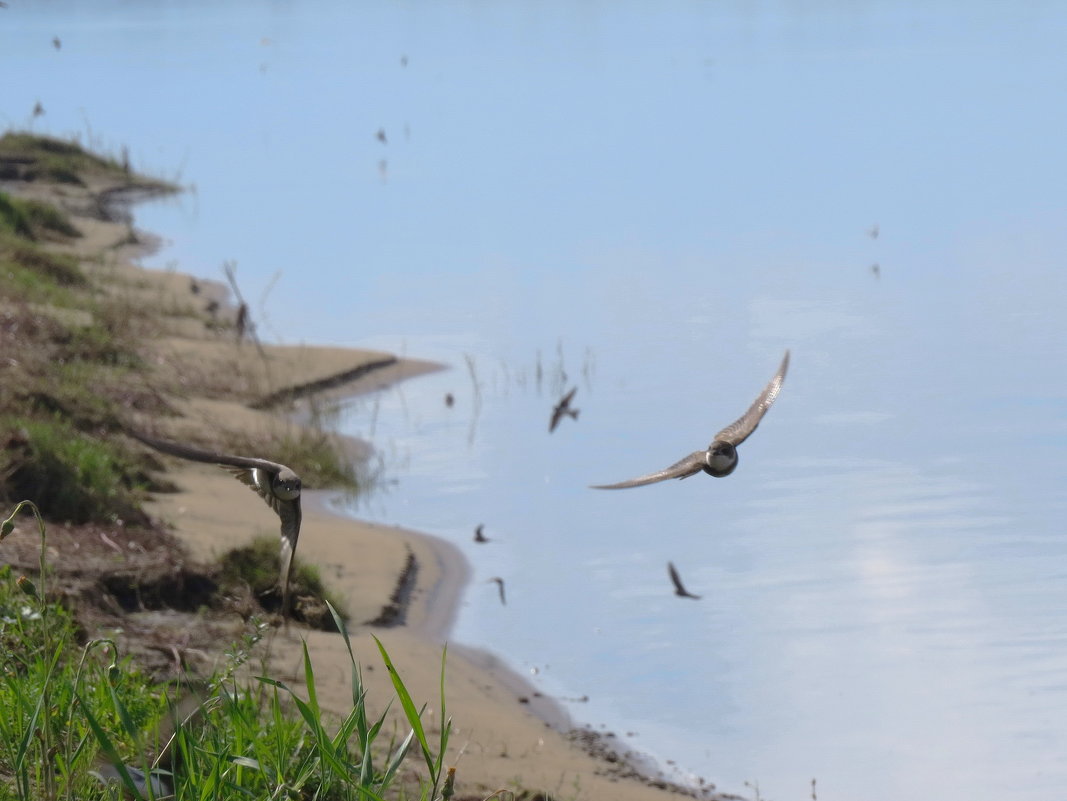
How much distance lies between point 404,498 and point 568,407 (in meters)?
3.01

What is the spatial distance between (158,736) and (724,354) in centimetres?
1348

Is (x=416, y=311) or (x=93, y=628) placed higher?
(x=93, y=628)

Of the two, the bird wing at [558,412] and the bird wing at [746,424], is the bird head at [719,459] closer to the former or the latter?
the bird wing at [746,424]

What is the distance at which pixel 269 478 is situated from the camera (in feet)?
12.0

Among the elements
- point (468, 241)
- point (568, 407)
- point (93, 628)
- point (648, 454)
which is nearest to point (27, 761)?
point (93, 628)

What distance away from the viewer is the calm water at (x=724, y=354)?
8.96 meters

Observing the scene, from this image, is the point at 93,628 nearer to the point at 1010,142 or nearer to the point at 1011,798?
the point at 1011,798

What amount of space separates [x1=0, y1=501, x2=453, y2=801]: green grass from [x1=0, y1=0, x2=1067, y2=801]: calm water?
3781 millimetres

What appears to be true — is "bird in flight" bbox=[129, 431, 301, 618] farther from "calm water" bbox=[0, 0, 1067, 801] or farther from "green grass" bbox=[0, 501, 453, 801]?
"calm water" bbox=[0, 0, 1067, 801]

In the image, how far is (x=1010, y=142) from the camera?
31.8 m

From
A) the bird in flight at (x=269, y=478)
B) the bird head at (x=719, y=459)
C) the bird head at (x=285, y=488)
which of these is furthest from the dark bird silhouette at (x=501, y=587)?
the bird head at (x=285, y=488)

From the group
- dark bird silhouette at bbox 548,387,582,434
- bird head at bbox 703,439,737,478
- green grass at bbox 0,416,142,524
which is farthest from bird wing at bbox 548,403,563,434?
bird head at bbox 703,439,737,478

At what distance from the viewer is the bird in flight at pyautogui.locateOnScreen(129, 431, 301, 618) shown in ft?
11.5

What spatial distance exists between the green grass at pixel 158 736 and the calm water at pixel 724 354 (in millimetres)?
3781
